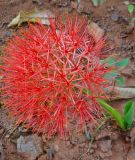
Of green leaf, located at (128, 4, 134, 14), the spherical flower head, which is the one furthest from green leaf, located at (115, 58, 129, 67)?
green leaf, located at (128, 4, 134, 14)

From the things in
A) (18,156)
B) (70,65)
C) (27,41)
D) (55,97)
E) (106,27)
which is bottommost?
(18,156)

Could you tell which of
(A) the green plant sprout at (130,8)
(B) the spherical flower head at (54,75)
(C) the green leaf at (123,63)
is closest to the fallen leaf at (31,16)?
(A) the green plant sprout at (130,8)

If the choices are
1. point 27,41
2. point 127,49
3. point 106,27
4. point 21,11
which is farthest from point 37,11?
point 27,41

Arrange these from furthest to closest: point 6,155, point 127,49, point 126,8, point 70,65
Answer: point 126,8
point 127,49
point 6,155
point 70,65

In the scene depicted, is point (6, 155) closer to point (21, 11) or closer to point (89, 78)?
point (89, 78)

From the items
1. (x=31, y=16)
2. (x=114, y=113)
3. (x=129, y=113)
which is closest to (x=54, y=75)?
(x=114, y=113)

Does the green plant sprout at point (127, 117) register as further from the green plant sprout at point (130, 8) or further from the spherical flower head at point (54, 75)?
the green plant sprout at point (130, 8)
